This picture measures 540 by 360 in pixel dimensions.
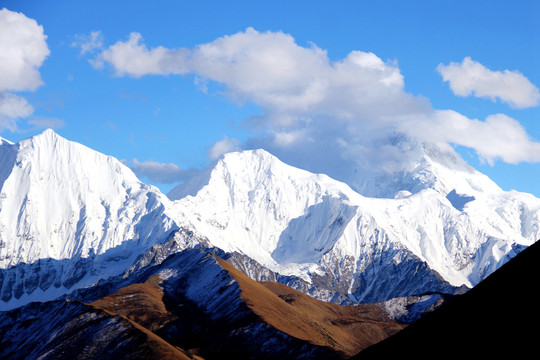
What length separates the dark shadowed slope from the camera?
10444 cm

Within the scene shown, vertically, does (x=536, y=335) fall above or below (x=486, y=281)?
below

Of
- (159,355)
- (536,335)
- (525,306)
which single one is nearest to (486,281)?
(525,306)

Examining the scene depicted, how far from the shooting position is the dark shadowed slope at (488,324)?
10444 cm

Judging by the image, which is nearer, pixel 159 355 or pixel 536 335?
pixel 536 335

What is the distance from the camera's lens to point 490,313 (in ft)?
380

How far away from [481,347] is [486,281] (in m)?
20.9

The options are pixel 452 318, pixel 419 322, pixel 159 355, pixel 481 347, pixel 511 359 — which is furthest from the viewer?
pixel 159 355

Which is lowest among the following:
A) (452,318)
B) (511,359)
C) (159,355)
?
(511,359)

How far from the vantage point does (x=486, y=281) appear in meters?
127

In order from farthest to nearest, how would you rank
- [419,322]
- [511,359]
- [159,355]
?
A: 1. [159,355]
2. [419,322]
3. [511,359]

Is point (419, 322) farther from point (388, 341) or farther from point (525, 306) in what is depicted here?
point (525, 306)

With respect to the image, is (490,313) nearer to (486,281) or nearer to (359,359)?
(486,281)

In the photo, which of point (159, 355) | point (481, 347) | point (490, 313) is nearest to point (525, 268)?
point (490, 313)

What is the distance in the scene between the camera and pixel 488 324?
11312cm
